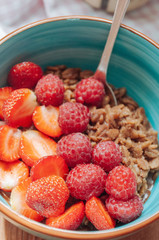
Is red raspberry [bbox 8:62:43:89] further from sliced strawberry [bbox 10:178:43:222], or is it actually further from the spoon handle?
sliced strawberry [bbox 10:178:43:222]

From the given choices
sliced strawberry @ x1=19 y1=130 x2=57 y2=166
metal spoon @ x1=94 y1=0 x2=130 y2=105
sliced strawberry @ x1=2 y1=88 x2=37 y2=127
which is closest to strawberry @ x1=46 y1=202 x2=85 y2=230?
sliced strawberry @ x1=19 y1=130 x2=57 y2=166

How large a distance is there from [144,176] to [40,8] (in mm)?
1184

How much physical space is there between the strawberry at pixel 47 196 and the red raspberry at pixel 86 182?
0.12 feet

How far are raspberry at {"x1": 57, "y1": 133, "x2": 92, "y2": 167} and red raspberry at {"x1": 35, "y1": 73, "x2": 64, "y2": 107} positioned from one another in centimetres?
18

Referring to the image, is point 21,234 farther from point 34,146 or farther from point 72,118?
point 72,118

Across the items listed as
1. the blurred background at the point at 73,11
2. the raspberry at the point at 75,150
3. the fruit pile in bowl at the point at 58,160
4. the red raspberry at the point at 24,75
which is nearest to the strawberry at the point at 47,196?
the fruit pile in bowl at the point at 58,160

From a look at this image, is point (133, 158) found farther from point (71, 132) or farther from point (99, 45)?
point (99, 45)

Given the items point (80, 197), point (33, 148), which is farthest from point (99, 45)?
point (80, 197)

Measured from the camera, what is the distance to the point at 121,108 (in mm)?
1161

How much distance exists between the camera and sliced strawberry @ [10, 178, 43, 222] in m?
0.91

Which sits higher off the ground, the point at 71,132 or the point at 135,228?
the point at 71,132

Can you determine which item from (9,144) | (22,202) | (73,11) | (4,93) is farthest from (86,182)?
(73,11)

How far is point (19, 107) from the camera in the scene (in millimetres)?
1053

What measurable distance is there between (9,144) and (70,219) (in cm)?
35
